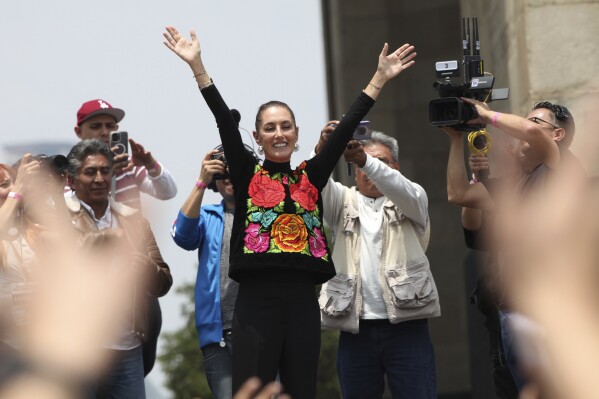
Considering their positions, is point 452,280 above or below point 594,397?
below

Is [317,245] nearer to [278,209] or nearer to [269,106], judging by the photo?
[278,209]

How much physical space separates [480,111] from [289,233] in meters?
1.05

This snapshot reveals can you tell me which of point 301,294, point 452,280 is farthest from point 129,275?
point 452,280

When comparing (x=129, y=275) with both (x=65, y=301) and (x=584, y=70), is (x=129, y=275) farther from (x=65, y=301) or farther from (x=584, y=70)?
(x=584, y=70)

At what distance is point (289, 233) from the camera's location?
218 inches

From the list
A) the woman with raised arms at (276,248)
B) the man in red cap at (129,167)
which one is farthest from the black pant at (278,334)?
the man in red cap at (129,167)

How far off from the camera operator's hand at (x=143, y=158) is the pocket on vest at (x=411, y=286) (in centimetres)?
174

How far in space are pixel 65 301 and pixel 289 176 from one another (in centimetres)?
357

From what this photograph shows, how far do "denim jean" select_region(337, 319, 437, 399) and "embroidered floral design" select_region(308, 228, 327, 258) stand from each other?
740 mm

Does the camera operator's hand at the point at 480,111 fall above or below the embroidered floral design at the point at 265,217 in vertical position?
above

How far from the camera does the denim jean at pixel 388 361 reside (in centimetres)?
616

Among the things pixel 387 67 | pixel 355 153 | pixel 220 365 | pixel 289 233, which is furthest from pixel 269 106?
pixel 220 365

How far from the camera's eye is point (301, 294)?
5520 millimetres

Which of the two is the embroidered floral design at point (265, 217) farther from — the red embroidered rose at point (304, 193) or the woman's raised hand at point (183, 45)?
the woman's raised hand at point (183, 45)
